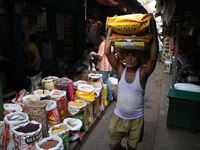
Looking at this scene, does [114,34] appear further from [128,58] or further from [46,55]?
[46,55]

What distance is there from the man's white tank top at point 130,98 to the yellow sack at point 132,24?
0.65 m

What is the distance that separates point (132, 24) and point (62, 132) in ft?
7.12

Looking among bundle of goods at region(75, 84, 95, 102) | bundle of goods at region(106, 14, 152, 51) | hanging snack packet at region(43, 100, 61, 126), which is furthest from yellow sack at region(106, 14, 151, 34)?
bundle of goods at region(75, 84, 95, 102)

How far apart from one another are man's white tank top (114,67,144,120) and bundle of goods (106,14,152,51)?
48cm

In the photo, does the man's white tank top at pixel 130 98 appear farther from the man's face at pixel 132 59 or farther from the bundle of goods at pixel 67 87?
the bundle of goods at pixel 67 87

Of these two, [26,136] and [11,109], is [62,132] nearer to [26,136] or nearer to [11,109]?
[26,136]

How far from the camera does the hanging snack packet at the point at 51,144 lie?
8.78 ft

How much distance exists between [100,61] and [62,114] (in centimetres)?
264

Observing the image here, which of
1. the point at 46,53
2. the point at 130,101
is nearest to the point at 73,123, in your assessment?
the point at 130,101

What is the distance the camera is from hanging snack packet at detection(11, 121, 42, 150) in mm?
2635

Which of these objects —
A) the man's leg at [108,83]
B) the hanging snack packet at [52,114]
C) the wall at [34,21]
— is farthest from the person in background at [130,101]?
the wall at [34,21]

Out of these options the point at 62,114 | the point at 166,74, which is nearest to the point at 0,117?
the point at 62,114

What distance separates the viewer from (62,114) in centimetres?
386

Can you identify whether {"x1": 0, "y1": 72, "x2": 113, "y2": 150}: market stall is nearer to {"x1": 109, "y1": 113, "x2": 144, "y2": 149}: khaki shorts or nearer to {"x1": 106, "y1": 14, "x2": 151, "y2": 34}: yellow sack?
{"x1": 109, "y1": 113, "x2": 144, "y2": 149}: khaki shorts
